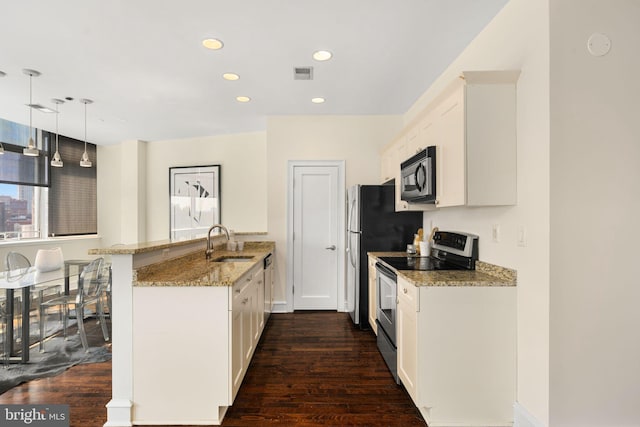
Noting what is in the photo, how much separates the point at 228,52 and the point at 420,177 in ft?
6.24

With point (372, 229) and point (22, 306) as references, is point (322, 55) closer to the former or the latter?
point (372, 229)

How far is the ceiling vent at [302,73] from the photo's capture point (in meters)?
2.89

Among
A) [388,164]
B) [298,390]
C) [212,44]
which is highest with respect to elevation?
[212,44]

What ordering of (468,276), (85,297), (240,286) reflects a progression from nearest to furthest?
(468,276) → (240,286) → (85,297)

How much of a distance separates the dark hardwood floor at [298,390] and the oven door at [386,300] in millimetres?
359

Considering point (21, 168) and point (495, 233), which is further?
point (21, 168)

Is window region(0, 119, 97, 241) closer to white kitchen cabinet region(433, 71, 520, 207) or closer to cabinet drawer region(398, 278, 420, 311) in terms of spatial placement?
cabinet drawer region(398, 278, 420, 311)

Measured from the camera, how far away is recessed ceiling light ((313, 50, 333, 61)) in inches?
102
